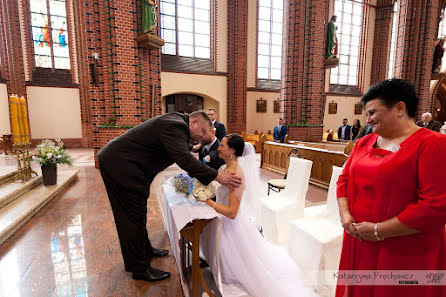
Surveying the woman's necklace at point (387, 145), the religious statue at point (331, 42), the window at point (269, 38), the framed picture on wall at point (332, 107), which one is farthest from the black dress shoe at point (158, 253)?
the framed picture on wall at point (332, 107)

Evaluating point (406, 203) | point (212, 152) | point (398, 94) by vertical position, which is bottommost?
point (212, 152)

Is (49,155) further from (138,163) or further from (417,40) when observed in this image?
(417,40)

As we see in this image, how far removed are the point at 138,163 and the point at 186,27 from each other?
1202 centimetres

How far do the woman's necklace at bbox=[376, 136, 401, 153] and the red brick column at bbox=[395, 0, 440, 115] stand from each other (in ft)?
42.1

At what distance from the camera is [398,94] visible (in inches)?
48.4

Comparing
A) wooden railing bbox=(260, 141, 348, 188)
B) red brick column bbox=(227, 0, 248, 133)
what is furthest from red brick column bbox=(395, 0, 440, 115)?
wooden railing bbox=(260, 141, 348, 188)

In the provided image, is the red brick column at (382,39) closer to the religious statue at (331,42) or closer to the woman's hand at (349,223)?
the religious statue at (331,42)

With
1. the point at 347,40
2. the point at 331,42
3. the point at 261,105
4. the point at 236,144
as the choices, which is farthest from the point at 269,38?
the point at 236,144

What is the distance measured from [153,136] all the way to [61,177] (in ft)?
16.4

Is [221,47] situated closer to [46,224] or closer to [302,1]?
[302,1]

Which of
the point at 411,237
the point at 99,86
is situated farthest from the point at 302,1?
the point at 411,237

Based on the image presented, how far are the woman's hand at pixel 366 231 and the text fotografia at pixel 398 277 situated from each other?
7.2 inches

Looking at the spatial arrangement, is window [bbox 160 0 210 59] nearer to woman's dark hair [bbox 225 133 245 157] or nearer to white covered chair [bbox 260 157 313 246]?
white covered chair [bbox 260 157 313 246]

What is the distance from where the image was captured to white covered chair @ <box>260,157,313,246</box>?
3.13 m
